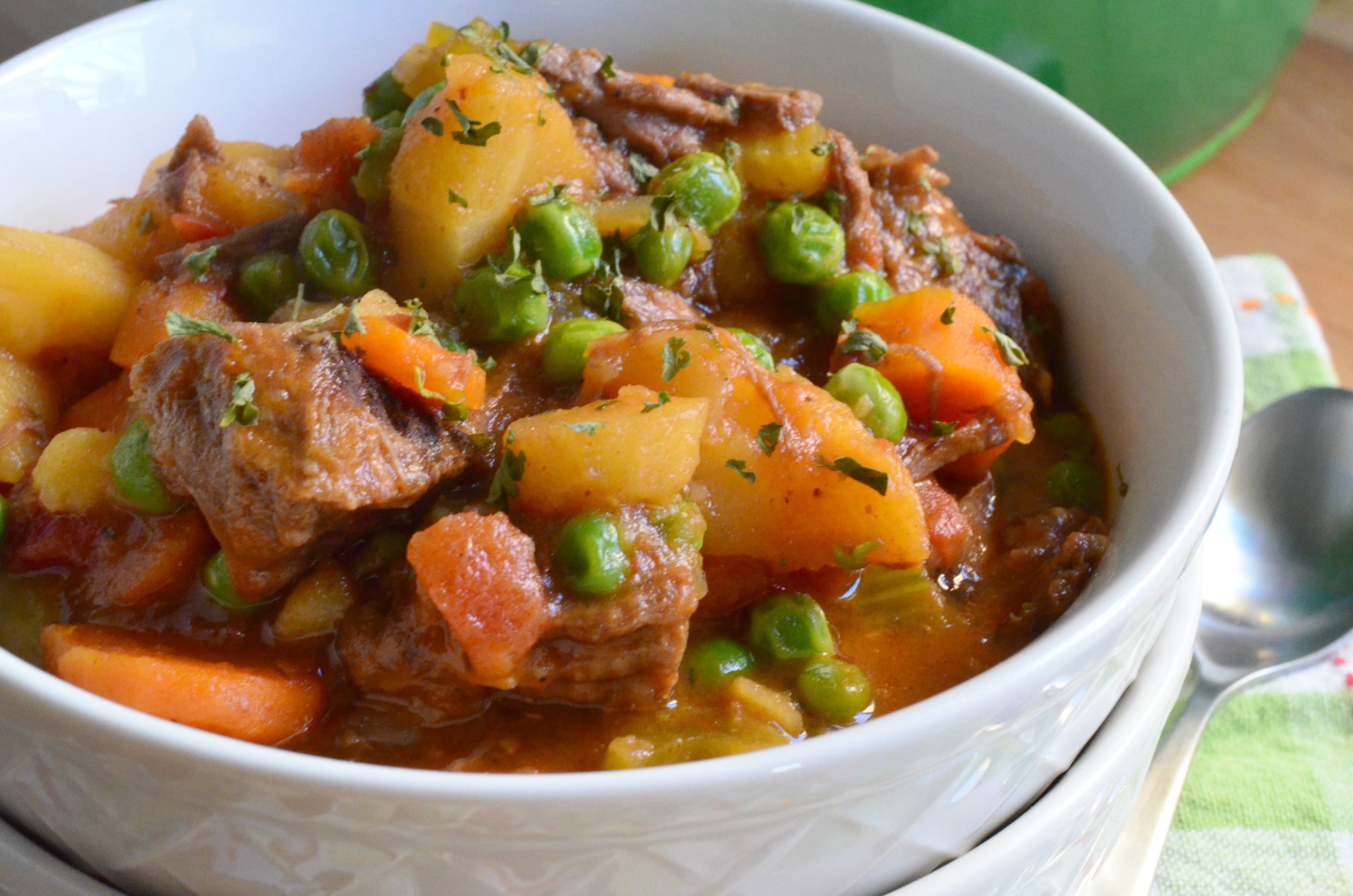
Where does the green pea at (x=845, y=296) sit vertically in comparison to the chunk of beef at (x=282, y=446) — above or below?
below

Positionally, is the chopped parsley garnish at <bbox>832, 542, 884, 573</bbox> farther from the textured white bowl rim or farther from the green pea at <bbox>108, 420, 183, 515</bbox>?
the green pea at <bbox>108, 420, 183, 515</bbox>

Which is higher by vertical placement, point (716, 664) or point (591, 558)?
point (591, 558)

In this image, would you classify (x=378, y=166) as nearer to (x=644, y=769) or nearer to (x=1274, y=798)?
(x=644, y=769)

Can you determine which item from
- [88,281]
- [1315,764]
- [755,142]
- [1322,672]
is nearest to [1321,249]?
[1322,672]

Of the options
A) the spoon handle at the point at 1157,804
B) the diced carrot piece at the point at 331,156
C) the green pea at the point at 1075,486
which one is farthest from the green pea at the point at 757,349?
the spoon handle at the point at 1157,804

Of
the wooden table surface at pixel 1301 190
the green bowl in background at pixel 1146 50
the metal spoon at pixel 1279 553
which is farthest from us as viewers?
the wooden table surface at pixel 1301 190

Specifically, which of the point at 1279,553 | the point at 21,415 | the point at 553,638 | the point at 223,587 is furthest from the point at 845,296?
the point at 21,415

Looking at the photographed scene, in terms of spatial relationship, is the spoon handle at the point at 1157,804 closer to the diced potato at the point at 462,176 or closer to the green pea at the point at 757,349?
the green pea at the point at 757,349
